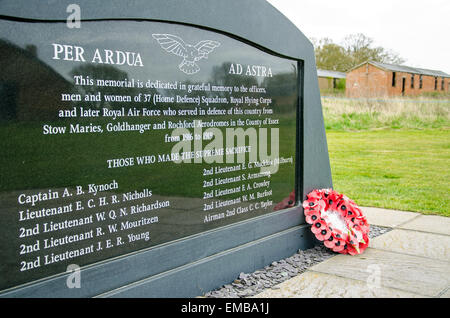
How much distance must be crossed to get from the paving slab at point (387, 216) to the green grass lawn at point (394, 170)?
30cm

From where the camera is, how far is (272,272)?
4309mm

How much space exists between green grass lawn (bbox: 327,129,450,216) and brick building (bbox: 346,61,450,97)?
35.5 meters

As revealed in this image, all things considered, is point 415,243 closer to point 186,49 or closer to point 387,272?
point 387,272

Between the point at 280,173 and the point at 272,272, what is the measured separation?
108 cm

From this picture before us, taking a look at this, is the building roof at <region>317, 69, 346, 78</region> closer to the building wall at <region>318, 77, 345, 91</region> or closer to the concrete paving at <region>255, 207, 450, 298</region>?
the building wall at <region>318, 77, 345, 91</region>

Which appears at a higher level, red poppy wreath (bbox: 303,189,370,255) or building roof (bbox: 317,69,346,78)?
building roof (bbox: 317,69,346,78)

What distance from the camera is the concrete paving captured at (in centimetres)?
373

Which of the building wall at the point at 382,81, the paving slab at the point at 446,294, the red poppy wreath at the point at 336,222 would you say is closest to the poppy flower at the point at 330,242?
the red poppy wreath at the point at 336,222

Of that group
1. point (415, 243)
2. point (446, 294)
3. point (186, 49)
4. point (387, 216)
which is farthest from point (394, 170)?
point (186, 49)

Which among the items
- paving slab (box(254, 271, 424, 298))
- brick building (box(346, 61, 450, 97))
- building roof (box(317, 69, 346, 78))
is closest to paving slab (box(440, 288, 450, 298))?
paving slab (box(254, 271, 424, 298))

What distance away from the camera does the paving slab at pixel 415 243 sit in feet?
15.7

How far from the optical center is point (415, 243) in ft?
16.9

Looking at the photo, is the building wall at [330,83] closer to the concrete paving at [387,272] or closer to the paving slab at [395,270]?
the concrete paving at [387,272]

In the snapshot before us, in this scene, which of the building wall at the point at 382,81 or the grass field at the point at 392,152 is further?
the building wall at the point at 382,81
